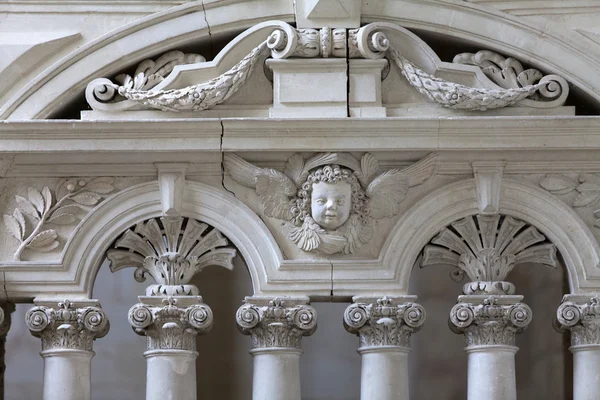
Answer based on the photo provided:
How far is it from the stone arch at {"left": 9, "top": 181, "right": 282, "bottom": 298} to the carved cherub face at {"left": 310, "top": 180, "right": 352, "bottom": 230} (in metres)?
0.34

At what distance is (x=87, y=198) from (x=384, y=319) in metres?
2.05

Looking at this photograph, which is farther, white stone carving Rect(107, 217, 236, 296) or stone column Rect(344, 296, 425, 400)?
white stone carving Rect(107, 217, 236, 296)

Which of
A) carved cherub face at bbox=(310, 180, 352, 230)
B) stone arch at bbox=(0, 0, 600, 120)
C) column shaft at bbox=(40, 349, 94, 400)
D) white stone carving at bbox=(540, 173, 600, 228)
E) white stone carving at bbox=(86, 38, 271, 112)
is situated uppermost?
stone arch at bbox=(0, 0, 600, 120)

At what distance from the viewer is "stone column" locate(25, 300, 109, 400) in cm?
939

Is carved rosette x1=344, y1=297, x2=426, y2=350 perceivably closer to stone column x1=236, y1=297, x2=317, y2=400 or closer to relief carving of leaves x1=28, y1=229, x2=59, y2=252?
stone column x1=236, y1=297, x2=317, y2=400

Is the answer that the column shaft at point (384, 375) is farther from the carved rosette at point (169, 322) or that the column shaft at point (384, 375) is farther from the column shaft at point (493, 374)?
the carved rosette at point (169, 322)

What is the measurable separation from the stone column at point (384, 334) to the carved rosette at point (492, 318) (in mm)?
265

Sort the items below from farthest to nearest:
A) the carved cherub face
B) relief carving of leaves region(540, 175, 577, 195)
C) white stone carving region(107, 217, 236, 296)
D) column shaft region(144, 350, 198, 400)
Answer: relief carving of leaves region(540, 175, 577, 195)
white stone carving region(107, 217, 236, 296)
the carved cherub face
column shaft region(144, 350, 198, 400)

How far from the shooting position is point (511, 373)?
9.47 m

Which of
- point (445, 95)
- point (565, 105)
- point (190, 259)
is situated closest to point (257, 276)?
point (190, 259)

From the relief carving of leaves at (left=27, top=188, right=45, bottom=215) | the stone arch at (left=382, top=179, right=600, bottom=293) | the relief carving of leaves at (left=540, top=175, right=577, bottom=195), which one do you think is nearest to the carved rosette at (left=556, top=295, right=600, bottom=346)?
the stone arch at (left=382, top=179, right=600, bottom=293)

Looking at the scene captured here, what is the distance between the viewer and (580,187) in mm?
9688

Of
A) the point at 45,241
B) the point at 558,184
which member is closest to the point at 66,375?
the point at 45,241

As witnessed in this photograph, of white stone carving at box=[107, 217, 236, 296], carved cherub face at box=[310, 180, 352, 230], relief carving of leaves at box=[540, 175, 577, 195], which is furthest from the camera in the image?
relief carving of leaves at box=[540, 175, 577, 195]
